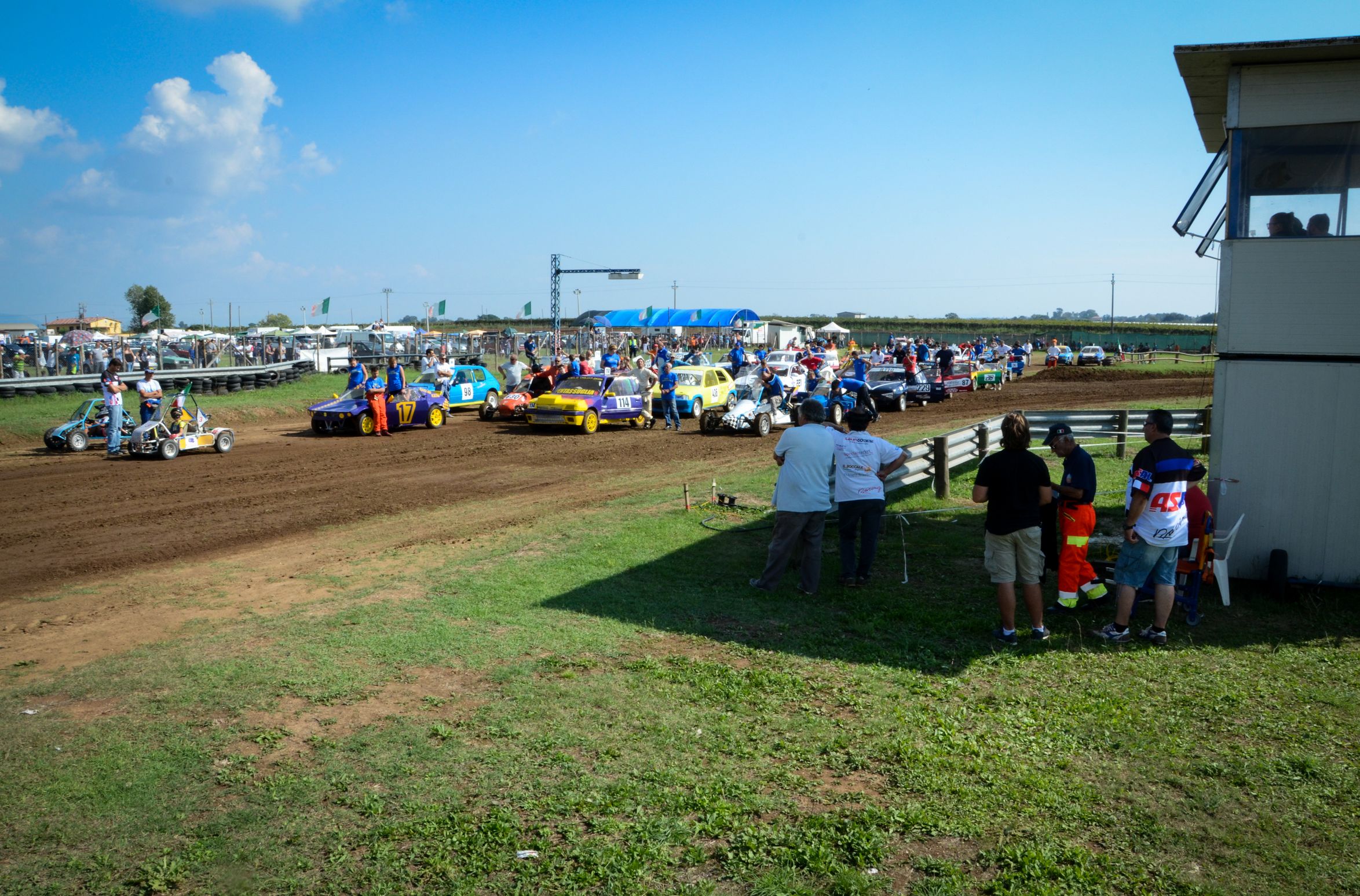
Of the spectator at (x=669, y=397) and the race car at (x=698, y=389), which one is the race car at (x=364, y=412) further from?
the race car at (x=698, y=389)

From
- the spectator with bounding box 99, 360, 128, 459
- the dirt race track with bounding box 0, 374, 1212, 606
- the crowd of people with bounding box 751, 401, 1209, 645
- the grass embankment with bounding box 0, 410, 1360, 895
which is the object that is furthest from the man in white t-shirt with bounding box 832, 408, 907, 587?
the spectator with bounding box 99, 360, 128, 459

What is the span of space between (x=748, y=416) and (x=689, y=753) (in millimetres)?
17510

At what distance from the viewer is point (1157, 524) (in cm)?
735

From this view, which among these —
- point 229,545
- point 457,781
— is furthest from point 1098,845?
point 229,545

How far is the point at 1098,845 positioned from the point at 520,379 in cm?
2626

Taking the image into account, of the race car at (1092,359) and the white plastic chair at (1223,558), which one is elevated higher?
the race car at (1092,359)

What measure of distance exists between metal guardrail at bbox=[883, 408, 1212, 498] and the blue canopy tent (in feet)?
158

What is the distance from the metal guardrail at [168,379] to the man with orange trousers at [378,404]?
9.49 metres

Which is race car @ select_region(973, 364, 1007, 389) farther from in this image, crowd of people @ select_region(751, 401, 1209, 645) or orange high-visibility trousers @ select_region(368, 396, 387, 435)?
crowd of people @ select_region(751, 401, 1209, 645)

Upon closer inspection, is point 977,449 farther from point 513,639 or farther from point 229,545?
point 229,545

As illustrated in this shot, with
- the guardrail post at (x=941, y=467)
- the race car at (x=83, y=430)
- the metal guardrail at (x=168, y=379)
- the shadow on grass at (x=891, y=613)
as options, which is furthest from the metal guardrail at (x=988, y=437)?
the metal guardrail at (x=168, y=379)

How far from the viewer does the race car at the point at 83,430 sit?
19.7 meters

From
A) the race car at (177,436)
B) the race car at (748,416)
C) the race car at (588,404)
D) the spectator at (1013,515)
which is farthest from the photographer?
the race car at (588,404)

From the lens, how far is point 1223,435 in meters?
9.07
